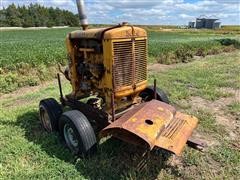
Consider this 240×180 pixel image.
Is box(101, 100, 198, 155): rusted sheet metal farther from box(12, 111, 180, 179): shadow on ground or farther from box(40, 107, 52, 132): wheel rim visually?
box(40, 107, 52, 132): wheel rim

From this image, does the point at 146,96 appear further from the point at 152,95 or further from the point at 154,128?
the point at 154,128

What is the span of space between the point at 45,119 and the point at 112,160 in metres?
1.88

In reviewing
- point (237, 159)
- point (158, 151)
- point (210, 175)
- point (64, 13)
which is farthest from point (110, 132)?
point (64, 13)

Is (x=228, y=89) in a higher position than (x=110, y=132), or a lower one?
lower

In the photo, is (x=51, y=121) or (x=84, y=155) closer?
(x=84, y=155)

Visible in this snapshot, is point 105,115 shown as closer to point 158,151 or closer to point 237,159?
point 158,151

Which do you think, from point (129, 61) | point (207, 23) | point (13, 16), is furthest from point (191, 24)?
point (129, 61)

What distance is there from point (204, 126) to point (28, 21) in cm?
8453

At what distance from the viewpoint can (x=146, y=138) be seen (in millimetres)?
3748

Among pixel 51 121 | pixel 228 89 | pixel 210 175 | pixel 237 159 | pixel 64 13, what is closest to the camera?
pixel 210 175

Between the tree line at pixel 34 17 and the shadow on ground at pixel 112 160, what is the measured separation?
82.6 m

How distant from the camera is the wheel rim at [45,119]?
18.0 ft

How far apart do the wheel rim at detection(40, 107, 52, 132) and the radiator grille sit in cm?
172

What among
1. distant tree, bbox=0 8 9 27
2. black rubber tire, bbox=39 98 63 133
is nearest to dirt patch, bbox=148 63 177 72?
black rubber tire, bbox=39 98 63 133
